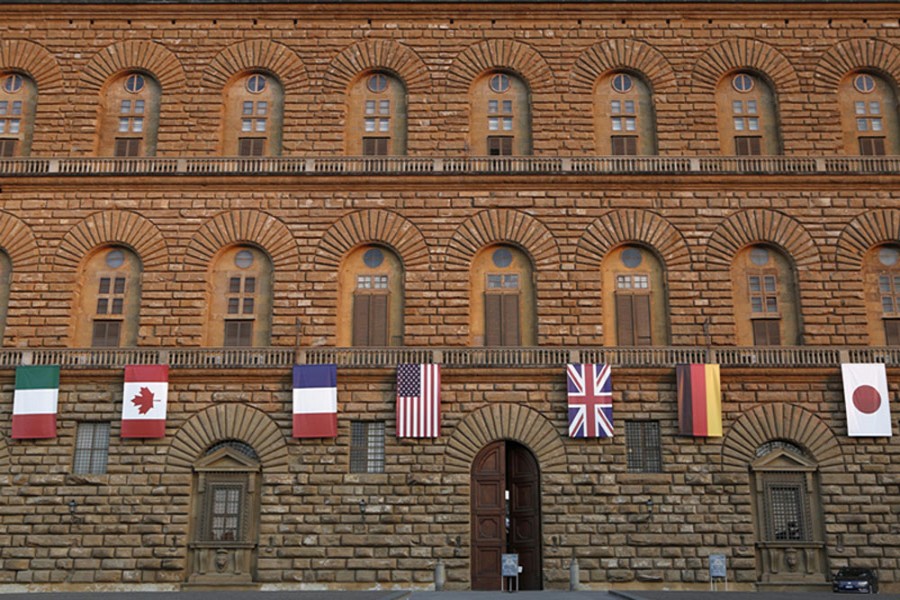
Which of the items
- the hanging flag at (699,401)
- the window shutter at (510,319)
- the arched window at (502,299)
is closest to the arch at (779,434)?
the hanging flag at (699,401)

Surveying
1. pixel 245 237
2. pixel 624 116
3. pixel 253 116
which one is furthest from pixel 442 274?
pixel 253 116

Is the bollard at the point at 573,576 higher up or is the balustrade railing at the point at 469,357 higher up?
the balustrade railing at the point at 469,357

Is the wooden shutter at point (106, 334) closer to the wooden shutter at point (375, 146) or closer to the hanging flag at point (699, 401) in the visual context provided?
the wooden shutter at point (375, 146)

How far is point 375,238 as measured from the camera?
1283 inches

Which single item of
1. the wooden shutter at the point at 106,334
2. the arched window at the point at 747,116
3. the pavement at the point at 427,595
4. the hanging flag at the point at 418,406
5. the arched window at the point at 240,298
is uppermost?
the arched window at the point at 747,116

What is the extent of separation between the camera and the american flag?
→ 30.4m

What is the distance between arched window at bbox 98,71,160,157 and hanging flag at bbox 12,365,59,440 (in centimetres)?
834

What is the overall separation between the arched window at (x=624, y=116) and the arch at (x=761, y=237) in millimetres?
3890

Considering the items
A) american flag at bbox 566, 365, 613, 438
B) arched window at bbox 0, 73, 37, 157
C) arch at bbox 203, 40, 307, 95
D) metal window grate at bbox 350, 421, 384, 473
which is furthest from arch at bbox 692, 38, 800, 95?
arched window at bbox 0, 73, 37, 157

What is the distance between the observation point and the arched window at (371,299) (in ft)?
105

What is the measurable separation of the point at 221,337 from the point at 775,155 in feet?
65.2

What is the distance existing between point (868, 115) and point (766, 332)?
8988 mm

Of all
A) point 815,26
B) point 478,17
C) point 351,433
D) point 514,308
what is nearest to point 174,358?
point 351,433

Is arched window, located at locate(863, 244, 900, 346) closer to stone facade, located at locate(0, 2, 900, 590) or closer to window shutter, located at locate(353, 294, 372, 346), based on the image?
stone facade, located at locate(0, 2, 900, 590)
